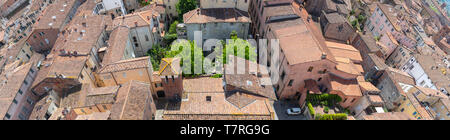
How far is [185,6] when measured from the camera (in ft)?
190

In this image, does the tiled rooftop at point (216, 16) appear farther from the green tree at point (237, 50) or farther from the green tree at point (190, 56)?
the green tree at point (190, 56)

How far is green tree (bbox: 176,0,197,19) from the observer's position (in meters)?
57.5

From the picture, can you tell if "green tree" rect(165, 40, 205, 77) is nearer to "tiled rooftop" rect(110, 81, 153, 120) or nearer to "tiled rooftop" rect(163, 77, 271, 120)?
"tiled rooftop" rect(163, 77, 271, 120)

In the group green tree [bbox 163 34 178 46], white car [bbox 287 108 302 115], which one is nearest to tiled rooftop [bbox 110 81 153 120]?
green tree [bbox 163 34 178 46]

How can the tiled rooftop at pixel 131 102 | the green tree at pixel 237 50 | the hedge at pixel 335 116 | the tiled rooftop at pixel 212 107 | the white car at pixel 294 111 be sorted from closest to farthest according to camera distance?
the tiled rooftop at pixel 131 102
the tiled rooftop at pixel 212 107
the hedge at pixel 335 116
the white car at pixel 294 111
the green tree at pixel 237 50

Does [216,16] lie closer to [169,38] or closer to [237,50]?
[237,50]

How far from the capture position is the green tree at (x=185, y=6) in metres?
57.5

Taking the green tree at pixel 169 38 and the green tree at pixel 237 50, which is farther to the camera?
the green tree at pixel 169 38

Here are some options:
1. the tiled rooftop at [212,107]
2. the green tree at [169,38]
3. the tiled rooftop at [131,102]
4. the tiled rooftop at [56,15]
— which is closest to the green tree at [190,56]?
the tiled rooftop at [212,107]

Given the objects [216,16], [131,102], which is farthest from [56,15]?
[131,102]

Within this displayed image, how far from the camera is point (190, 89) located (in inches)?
1719
